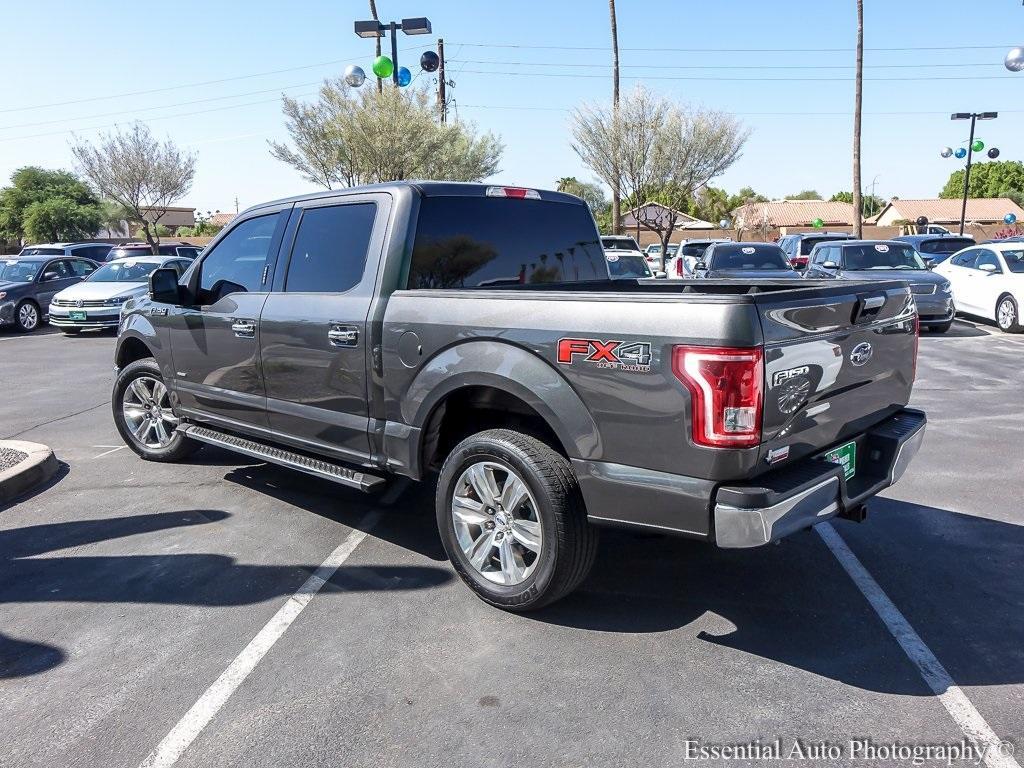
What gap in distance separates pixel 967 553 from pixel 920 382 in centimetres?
581

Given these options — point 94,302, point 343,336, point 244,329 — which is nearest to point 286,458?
point 244,329

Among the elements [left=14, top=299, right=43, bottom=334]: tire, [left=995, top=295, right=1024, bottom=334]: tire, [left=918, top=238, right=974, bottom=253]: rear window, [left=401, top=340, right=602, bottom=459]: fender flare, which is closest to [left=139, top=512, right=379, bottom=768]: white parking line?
[left=401, top=340, right=602, bottom=459]: fender flare

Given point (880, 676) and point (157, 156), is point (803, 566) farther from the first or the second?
point (157, 156)

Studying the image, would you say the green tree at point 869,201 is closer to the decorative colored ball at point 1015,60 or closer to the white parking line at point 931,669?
the decorative colored ball at point 1015,60

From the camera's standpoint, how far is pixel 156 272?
5.31m

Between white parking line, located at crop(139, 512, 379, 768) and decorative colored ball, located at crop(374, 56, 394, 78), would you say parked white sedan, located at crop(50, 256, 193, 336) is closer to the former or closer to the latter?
decorative colored ball, located at crop(374, 56, 394, 78)

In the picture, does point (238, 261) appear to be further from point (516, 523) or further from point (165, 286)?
point (516, 523)

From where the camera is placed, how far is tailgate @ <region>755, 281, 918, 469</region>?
2.90 meters

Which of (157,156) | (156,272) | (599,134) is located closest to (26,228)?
(157,156)

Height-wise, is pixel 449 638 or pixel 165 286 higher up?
pixel 165 286

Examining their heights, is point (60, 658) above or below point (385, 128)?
below

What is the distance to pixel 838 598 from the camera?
371cm

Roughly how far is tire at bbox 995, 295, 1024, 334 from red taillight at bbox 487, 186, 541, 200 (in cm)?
1267

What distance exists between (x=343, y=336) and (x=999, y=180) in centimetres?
10643
